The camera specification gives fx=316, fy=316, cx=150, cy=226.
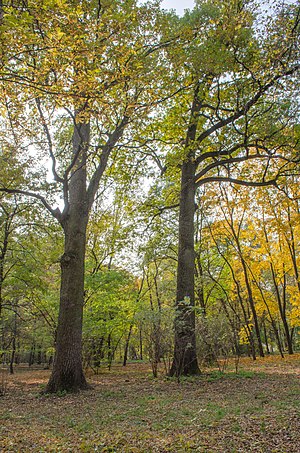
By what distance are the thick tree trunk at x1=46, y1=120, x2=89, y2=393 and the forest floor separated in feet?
1.38

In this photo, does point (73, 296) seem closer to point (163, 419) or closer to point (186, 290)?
point (186, 290)

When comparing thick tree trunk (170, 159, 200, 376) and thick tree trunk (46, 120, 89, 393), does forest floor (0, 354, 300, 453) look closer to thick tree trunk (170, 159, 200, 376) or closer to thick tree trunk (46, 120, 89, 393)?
thick tree trunk (46, 120, 89, 393)

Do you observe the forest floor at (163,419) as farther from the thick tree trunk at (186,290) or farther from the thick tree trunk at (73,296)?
the thick tree trunk at (186,290)

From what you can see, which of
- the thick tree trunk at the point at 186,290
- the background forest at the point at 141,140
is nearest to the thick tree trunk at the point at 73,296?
the background forest at the point at 141,140

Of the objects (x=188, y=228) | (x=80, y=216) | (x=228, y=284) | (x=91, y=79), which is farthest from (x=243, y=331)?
(x=91, y=79)

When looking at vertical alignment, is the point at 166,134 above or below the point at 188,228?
above

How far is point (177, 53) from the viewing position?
6.46 meters

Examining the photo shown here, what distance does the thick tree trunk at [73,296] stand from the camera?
656 centimetres

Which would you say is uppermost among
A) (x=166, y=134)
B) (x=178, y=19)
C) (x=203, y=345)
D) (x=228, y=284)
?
(x=178, y=19)

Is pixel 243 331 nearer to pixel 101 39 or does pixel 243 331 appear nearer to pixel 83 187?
pixel 83 187

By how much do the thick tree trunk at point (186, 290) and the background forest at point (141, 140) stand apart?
0.03 metres

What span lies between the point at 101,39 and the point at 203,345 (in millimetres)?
6865

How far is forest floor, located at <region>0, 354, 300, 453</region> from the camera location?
2.98 meters

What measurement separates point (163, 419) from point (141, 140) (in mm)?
6637
